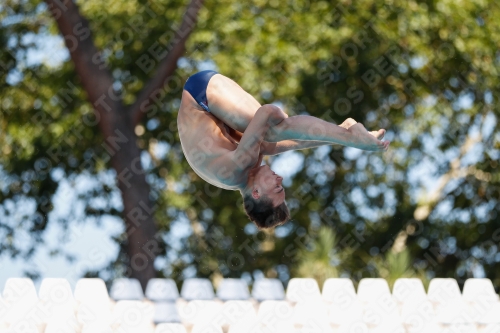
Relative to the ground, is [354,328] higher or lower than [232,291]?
higher

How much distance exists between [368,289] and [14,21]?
5.52 metres

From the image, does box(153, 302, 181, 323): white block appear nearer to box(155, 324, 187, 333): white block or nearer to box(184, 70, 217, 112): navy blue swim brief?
box(155, 324, 187, 333): white block

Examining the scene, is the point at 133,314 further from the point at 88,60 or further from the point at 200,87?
the point at 88,60

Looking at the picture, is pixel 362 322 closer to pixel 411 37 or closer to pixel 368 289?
pixel 368 289

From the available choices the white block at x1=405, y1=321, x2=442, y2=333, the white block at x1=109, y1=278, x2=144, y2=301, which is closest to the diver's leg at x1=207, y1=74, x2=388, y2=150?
the white block at x1=109, y1=278, x2=144, y2=301

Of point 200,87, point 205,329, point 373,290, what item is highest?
point 200,87

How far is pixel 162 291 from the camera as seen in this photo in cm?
525

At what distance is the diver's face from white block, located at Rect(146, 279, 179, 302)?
201cm

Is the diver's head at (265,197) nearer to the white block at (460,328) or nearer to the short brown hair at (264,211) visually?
the short brown hair at (264,211)

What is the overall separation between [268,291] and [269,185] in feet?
7.53

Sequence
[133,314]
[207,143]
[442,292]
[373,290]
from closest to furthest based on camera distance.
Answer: [207,143], [133,314], [373,290], [442,292]

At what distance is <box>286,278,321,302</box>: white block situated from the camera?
17.9ft

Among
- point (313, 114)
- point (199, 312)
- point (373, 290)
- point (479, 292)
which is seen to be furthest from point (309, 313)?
point (313, 114)

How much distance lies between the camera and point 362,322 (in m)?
5.06
